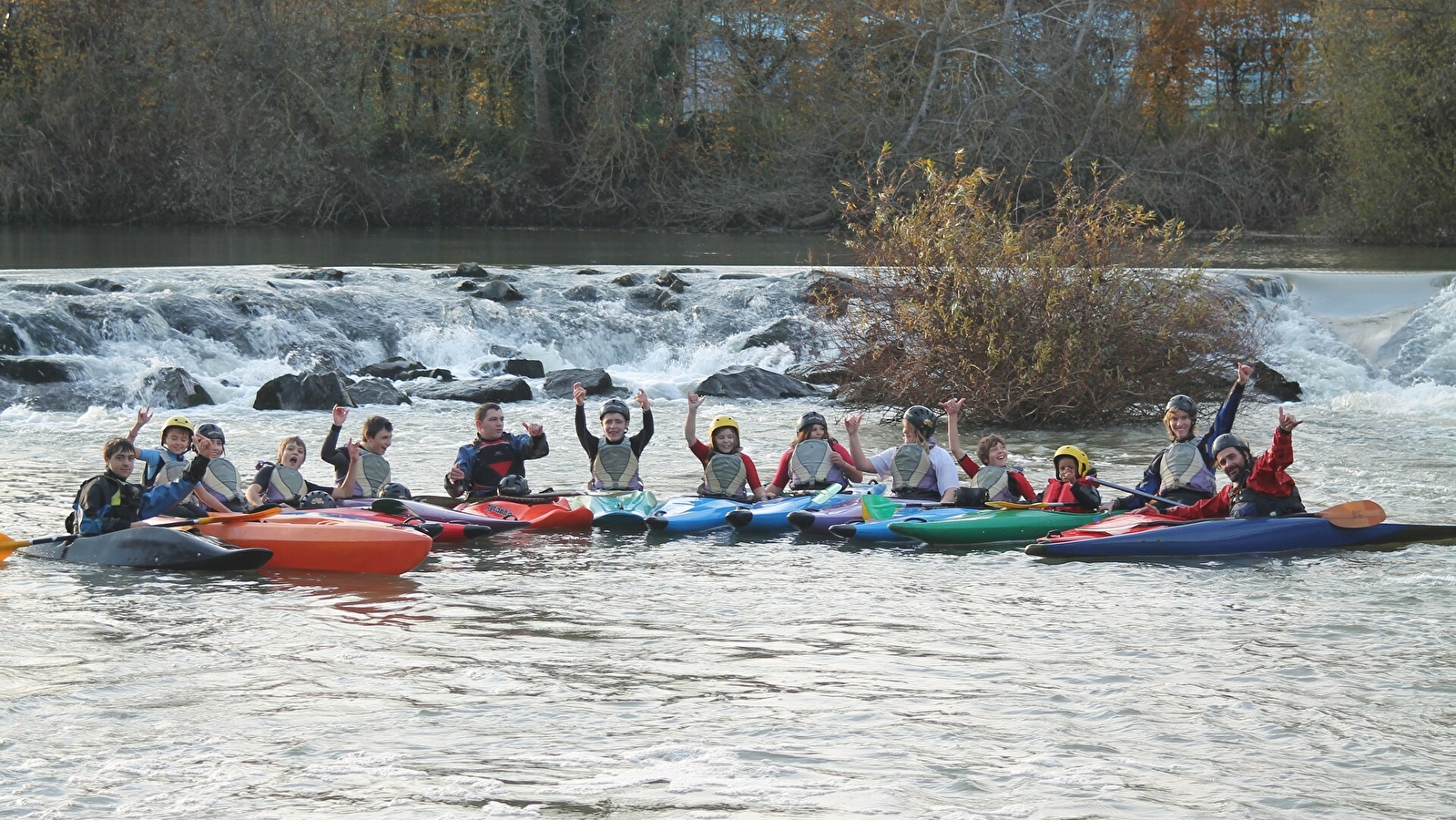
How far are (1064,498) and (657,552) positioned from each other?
7.63 feet

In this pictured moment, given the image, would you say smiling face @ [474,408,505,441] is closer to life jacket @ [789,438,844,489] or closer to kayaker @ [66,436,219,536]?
kayaker @ [66,436,219,536]

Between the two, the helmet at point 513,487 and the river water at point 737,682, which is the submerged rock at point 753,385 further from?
the helmet at point 513,487

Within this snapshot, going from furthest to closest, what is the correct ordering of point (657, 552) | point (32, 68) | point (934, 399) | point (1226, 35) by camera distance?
point (1226, 35), point (32, 68), point (934, 399), point (657, 552)

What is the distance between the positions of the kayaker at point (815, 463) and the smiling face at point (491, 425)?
1.64 meters

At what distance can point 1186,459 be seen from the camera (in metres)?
8.91

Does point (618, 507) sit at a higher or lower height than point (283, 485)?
lower

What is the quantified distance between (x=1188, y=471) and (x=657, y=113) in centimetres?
2356

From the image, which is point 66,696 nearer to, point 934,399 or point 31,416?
point 934,399

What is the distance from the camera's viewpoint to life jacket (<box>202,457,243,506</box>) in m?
8.98

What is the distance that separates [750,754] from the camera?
5.32 metres

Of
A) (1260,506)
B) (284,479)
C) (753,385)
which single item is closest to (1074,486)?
(1260,506)

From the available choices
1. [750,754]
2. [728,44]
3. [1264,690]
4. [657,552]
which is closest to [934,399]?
[657,552]

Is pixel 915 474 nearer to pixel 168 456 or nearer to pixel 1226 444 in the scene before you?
pixel 1226 444

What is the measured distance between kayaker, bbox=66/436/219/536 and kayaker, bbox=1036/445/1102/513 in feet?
15.4
